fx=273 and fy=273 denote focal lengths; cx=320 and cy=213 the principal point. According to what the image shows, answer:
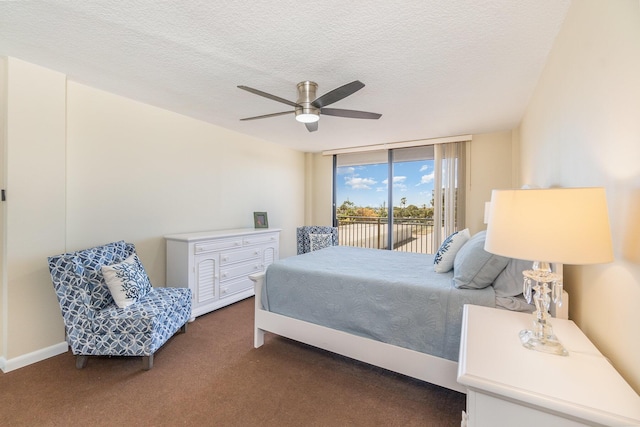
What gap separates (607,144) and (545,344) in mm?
834

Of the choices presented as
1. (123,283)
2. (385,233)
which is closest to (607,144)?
(123,283)

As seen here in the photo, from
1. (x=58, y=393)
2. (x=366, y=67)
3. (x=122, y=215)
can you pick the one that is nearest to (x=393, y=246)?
(x=366, y=67)

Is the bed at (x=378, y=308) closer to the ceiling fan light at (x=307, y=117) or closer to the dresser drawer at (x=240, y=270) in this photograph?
the dresser drawer at (x=240, y=270)

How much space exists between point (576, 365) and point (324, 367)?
5.40 feet

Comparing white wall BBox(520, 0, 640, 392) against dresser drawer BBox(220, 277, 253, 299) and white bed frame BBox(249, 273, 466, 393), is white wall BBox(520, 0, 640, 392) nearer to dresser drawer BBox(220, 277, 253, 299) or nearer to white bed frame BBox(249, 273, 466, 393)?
white bed frame BBox(249, 273, 466, 393)

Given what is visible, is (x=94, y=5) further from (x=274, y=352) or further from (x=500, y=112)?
(x=500, y=112)

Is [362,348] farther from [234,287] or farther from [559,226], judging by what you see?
[234,287]

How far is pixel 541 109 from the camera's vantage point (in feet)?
7.42

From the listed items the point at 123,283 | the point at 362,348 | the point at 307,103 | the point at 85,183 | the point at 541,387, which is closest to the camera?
the point at 541,387

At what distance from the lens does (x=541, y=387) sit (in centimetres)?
85

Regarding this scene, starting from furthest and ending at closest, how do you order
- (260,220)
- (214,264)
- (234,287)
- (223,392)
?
(260,220) < (234,287) < (214,264) < (223,392)

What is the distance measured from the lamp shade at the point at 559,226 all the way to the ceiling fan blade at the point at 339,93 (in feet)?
4.12

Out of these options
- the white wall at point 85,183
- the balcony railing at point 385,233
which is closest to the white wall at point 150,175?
the white wall at point 85,183

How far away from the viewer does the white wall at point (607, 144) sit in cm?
92
